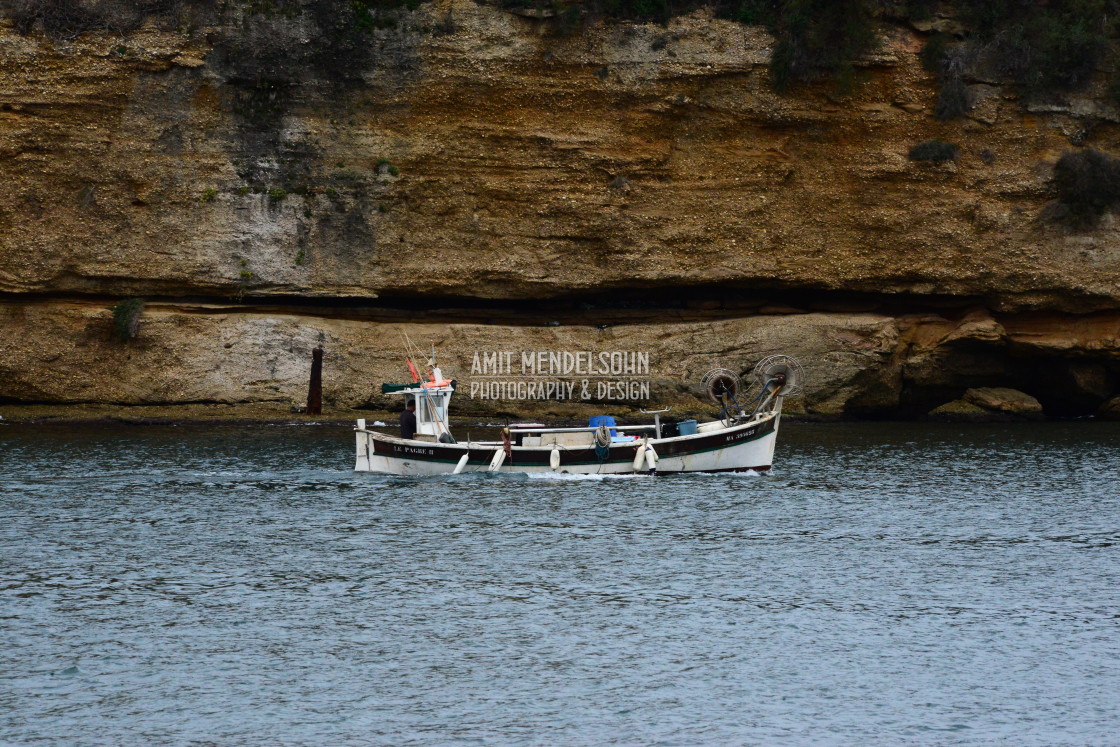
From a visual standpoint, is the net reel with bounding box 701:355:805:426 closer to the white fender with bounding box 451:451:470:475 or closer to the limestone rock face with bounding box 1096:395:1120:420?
the white fender with bounding box 451:451:470:475

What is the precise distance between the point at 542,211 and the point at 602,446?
14504mm

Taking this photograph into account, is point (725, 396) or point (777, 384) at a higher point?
point (777, 384)

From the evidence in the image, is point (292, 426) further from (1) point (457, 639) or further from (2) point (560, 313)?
(1) point (457, 639)

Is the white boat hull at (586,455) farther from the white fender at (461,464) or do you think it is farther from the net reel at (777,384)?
the net reel at (777,384)

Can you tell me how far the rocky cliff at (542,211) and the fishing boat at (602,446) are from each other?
10681 millimetres

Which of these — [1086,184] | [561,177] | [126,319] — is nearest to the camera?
[126,319]

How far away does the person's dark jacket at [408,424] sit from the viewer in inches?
1273

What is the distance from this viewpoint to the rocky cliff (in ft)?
138

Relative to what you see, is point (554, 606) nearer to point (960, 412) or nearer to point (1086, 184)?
point (1086, 184)

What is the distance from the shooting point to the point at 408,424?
3238 centimetres

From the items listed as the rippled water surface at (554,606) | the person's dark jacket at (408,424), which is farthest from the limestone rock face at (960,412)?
the person's dark jacket at (408,424)

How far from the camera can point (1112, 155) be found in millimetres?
43188

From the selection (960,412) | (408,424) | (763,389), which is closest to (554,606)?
(408,424)

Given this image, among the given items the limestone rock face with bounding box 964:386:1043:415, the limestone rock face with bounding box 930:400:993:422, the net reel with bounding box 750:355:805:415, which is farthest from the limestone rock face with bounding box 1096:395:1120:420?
the net reel with bounding box 750:355:805:415
